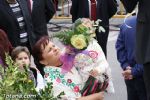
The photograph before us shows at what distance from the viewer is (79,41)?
3.36 m

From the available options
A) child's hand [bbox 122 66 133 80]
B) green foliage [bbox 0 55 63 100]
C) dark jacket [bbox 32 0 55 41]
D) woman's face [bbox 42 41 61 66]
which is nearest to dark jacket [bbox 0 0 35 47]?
dark jacket [bbox 32 0 55 41]

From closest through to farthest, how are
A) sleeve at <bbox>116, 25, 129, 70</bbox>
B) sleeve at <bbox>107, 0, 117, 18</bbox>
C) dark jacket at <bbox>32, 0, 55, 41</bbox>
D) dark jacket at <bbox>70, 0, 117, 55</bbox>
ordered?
sleeve at <bbox>116, 25, 129, 70</bbox>, dark jacket at <bbox>32, 0, 55, 41</bbox>, dark jacket at <bbox>70, 0, 117, 55</bbox>, sleeve at <bbox>107, 0, 117, 18</bbox>

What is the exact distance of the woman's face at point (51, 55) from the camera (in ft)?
12.0

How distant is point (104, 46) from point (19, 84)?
4.65 metres

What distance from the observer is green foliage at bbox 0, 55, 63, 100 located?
2.17 meters

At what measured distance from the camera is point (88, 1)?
664 cm

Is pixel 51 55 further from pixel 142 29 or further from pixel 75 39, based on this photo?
pixel 142 29

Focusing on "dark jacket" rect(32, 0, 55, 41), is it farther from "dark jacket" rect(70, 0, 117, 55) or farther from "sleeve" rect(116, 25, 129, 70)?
"sleeve" rect(116, 25, 129, 70)

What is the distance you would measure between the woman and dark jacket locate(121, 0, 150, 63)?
1.79 feet

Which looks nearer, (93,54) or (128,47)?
(93,54)

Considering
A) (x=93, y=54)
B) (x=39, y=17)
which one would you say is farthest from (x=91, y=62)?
(x=39, y=17)

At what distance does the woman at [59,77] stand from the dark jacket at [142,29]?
55 centimetres

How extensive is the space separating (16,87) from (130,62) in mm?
2435

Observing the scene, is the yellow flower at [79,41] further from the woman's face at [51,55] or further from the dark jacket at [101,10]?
the dark jacket at [101,10]
